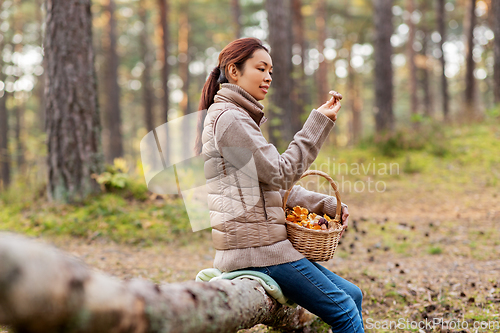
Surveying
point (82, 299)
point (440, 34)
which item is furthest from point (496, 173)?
point (440, 34)

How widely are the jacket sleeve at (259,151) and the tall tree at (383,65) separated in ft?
27.4

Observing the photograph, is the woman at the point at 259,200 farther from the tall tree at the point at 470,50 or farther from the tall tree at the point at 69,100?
the tall tree at the point at 470,50

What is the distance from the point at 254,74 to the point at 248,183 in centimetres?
75

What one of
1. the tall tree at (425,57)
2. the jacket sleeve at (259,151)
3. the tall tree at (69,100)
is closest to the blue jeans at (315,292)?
the jacket sleeve at (259,151)

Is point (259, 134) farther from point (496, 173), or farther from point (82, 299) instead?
point (496, 173)

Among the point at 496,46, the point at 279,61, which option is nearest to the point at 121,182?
the point at 279,61

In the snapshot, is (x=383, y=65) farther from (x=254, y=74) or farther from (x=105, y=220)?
(x=254, y=74)

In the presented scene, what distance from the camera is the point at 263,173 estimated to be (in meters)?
2.14

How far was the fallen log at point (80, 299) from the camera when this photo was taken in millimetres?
1062

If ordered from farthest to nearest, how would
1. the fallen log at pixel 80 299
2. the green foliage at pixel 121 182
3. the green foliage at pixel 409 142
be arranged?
the green foliage at pixel 409 142 → the green foliage at pixel 121 182 → the fallen log at pixel 80 299

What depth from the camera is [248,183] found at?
2180 millimetres

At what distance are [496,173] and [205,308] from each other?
300 inches

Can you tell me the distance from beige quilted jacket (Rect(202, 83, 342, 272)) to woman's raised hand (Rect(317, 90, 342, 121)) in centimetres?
5

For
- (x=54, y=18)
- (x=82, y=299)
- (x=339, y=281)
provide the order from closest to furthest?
1. (x=82, y=299)
2. (x=339, y=281)
3. (x=54, y=18)
